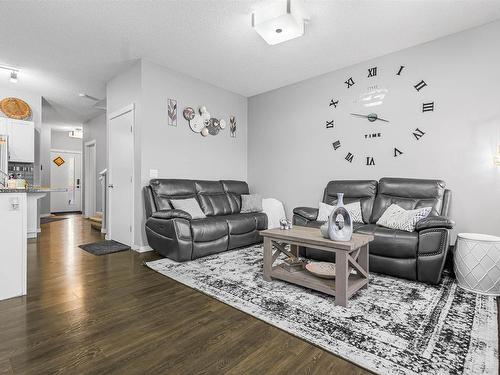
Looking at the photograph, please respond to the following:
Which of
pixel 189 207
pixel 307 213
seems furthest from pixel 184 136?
pixel 307 213

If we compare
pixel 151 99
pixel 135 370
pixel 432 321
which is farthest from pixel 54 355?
pixel 151 99

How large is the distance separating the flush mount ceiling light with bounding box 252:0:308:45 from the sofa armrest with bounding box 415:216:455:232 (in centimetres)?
222

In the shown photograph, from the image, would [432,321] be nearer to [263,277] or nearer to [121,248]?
[263,277]

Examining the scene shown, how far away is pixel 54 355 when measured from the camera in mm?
1471

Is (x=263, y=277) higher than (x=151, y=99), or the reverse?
(x=151, y=99)

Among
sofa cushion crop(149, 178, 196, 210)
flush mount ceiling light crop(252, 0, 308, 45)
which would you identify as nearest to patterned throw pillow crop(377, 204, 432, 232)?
flush mount ceiling light crop(252, 0, 308, 45)

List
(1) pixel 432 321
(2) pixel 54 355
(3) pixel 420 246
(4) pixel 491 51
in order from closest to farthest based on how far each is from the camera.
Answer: (2) pixel 54 355 < (1) pixel 432 321 < (3) pixel 420 246 < (4) pixel 491 51

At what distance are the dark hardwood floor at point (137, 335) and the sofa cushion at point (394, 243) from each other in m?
1.52

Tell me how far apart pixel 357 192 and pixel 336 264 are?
1831 mm

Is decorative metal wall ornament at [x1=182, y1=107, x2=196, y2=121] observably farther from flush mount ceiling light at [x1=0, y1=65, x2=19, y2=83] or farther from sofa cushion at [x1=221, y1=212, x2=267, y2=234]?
flush mount ceiling light at [x1=0, y1=65, x2=19, y2=83]

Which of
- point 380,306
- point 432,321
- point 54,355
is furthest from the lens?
point 380,306

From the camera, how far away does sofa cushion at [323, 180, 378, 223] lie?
3514 millimetres

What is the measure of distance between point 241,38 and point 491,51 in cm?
275

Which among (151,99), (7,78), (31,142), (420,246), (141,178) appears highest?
(7,78)
